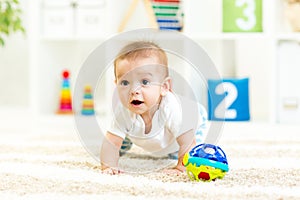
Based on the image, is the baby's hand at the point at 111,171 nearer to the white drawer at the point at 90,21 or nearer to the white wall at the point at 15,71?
the white drawer at the point at 90,21

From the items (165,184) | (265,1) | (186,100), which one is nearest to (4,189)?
(165,184)

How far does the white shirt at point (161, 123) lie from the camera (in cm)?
127

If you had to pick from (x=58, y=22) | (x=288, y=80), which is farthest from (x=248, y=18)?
(x=58, y=22)

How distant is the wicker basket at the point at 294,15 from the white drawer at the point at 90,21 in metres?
0.73

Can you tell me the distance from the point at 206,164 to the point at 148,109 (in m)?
0.20

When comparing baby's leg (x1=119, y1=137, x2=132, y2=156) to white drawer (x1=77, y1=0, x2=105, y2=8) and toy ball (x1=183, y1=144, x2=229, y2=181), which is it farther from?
white drawer (x1=77, y1=0, x2=105, y2=8)

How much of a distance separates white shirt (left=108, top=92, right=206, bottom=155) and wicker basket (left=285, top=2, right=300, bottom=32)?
3.05 ft

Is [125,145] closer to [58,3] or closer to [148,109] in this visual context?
[148,109]

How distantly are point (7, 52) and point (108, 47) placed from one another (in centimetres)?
105

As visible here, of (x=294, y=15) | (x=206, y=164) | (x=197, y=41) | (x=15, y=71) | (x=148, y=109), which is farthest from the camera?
(x=15, y=71)

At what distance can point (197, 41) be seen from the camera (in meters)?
2.19

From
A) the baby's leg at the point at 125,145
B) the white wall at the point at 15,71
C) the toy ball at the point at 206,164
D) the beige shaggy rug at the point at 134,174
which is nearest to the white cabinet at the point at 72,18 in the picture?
the beige shaggy rug at the point at 134,174

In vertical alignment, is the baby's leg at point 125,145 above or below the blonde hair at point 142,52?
below

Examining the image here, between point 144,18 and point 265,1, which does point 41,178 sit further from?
point 144,18
